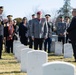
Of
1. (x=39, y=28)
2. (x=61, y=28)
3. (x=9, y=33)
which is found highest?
(x=61, y=28)

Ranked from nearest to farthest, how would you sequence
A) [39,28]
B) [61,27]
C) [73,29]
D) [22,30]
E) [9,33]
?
[73,29], [39,28], [61,27], [9,33], [22,30]

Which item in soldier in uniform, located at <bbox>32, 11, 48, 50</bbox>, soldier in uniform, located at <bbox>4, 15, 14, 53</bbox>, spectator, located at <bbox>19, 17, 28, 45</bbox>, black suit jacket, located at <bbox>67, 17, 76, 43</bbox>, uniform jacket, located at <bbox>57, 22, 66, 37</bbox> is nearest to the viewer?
black suit jacket, located at <bbox>67, 17, 76, 43</bbox>

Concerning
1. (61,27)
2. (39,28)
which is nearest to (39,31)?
(39,28)

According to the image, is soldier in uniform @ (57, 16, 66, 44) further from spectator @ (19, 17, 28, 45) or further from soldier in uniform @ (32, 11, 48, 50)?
soldier in uniform @ (32, 11, 48, 50)

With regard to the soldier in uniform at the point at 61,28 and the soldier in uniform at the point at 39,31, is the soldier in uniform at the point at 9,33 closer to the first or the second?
the soldier in uniform at the point at 61,28

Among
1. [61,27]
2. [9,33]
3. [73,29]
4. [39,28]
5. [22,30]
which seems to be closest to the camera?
[73,29]

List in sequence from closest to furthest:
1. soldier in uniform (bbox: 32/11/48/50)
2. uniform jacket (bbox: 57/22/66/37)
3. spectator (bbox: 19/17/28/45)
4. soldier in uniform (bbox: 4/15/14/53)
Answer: soldier in uniform (bbox: 32/11/48/50) < uniform jacket (bbox: 57/22/66/37) < soldier in uniform (bbox: 4/15/14/53) < spectator (bbox: 19/17/28/45)

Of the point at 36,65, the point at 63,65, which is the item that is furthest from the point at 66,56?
the point at 63,65

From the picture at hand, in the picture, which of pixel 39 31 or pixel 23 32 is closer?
pixel 39 31

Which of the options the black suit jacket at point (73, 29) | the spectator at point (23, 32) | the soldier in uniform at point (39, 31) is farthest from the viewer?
the spectator at point (23, 32)

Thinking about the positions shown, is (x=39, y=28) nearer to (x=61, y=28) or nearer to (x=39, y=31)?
(x=39, y=31)

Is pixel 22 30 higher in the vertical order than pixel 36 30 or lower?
higher

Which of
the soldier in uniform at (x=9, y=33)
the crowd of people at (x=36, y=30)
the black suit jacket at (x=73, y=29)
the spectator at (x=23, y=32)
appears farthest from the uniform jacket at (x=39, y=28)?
the spectator at (x=23, y=32)

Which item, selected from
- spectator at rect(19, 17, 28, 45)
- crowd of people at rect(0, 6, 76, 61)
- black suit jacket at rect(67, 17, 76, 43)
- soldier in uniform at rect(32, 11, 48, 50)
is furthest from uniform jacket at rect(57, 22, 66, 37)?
black suit jacket at rect(67, 17, 76, 43)
